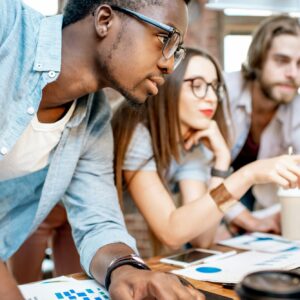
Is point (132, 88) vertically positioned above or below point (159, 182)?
above

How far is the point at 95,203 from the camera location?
1216mm

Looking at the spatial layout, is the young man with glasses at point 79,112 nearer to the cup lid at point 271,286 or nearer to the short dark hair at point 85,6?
the short dark hair at point 85,6

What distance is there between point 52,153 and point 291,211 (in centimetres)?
71

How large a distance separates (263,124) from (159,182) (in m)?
0.98

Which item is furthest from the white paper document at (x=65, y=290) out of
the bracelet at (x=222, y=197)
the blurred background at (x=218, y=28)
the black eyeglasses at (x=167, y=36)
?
the blurred background at (x=218, y=28)

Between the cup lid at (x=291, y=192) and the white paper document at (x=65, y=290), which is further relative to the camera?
the cup lid at (x=291, y=192)

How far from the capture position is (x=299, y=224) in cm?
135

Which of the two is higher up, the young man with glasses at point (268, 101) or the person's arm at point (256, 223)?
the young man with glasses at point (268, 101)

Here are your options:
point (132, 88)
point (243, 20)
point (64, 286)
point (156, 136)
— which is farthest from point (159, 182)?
point (243, 20)

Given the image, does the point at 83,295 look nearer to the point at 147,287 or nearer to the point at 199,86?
the point at 147,287

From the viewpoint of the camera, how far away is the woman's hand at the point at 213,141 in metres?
1.62

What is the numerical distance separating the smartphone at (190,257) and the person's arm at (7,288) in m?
0.46

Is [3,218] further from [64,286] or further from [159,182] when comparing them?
[159,182]

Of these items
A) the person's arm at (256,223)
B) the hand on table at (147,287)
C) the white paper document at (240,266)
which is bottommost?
the person's arm at (256,223)
